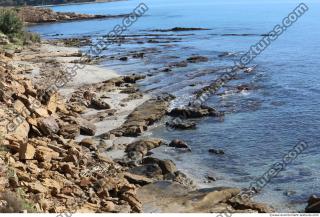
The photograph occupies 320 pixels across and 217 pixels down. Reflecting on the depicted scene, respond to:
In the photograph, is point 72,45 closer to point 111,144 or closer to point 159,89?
point 159,89

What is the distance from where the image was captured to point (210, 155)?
2456 cm

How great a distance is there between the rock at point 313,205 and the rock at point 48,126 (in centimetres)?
1223

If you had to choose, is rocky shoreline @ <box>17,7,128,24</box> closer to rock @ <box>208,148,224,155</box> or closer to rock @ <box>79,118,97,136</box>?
rock @ <box>79,118,97,136</box>

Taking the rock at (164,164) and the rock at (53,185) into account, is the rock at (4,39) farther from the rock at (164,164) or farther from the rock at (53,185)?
the rock at (53,185)

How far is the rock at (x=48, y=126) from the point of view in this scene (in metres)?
23.2

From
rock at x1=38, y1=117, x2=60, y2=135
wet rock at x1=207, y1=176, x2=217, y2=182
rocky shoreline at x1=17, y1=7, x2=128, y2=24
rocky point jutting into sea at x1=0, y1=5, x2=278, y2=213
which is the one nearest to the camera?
rocky point jutting into sea at x1=0, y1=5, x2=278, y2=213

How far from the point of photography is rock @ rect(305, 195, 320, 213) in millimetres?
16719

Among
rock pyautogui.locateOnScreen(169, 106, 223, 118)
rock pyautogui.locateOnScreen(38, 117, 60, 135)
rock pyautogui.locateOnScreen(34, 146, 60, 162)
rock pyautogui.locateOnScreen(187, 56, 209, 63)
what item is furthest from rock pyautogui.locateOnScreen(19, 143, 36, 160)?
rock pyautogui.locateOnScreen(187, 56, 209, 63)

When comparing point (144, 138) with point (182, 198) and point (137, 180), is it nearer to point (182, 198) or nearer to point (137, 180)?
point (137, 180)

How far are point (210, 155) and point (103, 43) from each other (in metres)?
56.9

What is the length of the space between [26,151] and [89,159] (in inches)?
166

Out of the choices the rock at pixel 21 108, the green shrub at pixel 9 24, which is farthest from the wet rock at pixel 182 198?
the green shrub at pixel 9 24

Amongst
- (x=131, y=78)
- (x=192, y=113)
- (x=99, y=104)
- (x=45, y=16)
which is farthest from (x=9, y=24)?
(x=45, y=16)

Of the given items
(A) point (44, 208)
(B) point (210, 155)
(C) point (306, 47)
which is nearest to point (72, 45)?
Result: (C) point (306, 47)
